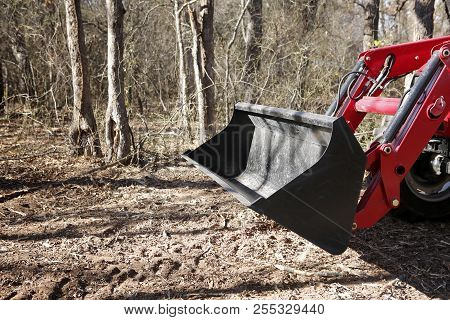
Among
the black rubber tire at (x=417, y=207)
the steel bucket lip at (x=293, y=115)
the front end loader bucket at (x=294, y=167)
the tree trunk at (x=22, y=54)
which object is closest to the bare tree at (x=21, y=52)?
the tree trunk at (x=22, y=54)

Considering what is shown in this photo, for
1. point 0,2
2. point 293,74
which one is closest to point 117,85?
point 293,74

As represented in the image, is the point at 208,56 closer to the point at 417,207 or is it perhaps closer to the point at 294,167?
the point at 294,167

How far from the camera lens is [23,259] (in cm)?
354

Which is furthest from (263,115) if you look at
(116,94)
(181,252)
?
(116,94)

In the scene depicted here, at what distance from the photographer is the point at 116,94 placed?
6316 millimetres

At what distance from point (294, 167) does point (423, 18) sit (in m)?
6.01

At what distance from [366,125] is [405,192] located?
3969 mm

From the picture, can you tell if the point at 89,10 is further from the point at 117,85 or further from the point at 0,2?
the point at 117,85

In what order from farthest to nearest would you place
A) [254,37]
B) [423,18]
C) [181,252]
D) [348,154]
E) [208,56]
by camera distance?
[254,37]
[423,18]
[208,56]
[181,252]
[348,154]

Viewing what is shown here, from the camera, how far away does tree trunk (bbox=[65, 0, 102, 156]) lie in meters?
6.57

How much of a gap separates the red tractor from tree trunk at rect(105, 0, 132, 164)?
2.17 meters

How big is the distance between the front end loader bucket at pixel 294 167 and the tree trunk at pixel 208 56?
104 inches

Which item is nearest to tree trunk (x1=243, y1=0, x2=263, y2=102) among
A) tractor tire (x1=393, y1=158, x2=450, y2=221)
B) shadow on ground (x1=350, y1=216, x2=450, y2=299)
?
tractor tire (x1=393, y1=158, x2=450, y2=221)

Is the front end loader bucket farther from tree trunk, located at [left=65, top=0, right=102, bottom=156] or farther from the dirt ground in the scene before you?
tree trunk, located at [left=65, top=0, right=102, bottom=156]
